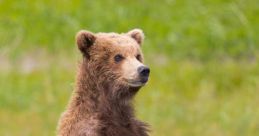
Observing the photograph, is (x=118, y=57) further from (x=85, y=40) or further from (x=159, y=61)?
(x=159, y=61)

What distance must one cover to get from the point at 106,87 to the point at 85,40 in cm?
36

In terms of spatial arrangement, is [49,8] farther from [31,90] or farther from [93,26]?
[31,90]

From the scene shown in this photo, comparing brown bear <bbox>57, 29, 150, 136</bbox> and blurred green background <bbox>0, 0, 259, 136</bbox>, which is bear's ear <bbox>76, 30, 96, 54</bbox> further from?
blurred green background <bbox>0, 0, 259, 136</bbox>

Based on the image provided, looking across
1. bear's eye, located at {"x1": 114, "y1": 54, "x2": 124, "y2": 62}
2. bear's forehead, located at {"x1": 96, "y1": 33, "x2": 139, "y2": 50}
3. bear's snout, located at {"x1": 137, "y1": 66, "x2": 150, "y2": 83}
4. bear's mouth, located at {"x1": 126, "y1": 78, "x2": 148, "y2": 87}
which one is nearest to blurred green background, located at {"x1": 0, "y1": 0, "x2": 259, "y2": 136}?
bear's forehead, located at {"x1": 96, "y1": 33, "x2": 139, "y2": 50}

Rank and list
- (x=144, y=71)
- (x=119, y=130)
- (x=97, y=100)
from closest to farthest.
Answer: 1. (x=144, y=71)
2. (x=119, y=130)
3. (x=97, y=100)

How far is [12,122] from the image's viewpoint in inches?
568

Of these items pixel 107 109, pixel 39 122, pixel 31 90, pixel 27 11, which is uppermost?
pixel 27 11

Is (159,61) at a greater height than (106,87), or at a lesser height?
greater

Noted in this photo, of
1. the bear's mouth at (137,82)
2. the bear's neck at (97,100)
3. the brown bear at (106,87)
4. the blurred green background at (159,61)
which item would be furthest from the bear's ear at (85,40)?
the blurred green background at (159,61)

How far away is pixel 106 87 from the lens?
26.1 feet

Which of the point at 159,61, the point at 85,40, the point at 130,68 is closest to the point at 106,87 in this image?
the point at 130,68

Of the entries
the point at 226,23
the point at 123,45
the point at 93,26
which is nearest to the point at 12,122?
the point at 93,26

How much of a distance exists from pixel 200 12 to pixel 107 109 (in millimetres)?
9493

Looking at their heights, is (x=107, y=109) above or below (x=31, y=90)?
below
